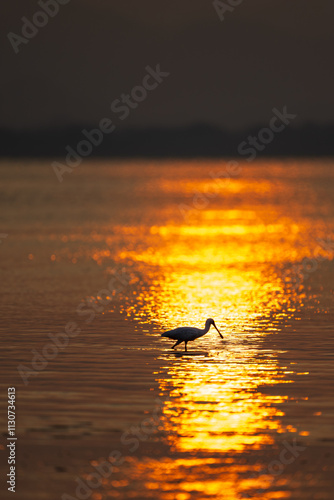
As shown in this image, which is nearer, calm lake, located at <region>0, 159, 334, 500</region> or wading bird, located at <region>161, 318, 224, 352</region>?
calm lake, located at <region>0, 159, 334, 500</region>

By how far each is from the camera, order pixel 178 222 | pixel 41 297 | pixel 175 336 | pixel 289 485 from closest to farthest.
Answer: pixel 289 485 → pixel 175 336 → pixel 41 297 → pixel 178 222

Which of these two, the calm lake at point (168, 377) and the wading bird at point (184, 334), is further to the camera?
the wading bird at point (184, 334)

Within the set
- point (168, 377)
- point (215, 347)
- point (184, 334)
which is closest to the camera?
point (168, 377)

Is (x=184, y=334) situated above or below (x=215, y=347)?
above

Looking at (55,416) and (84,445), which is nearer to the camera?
(84,445)

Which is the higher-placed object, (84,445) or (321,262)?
(321,262)

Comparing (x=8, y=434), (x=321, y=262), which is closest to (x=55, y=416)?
(x=8, y=434)

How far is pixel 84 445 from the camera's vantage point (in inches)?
565

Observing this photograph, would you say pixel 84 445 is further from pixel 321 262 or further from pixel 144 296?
pixel 321 262

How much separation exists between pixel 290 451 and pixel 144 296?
52.3 feet

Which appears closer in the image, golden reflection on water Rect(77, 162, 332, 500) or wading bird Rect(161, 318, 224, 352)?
golden reflection on water Rect(77, 162, 332, 500)

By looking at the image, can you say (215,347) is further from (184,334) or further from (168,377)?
(168,377)

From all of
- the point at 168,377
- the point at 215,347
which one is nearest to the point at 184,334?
the point at 215,347

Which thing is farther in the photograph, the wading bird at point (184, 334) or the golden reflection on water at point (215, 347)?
the wading bird at point (184, 334)
